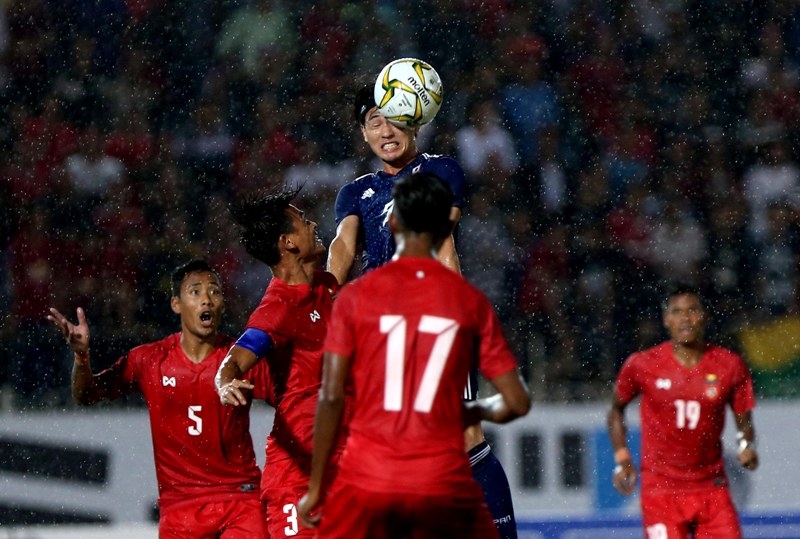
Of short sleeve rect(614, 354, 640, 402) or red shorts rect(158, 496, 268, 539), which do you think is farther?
short sleeve rect(614, 354, 640, 402)

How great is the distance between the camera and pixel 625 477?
728cm

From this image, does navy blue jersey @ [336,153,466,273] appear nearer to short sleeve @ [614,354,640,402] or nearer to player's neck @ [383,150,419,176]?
player's neck @ [383,150,419,176]

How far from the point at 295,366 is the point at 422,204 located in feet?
5.49

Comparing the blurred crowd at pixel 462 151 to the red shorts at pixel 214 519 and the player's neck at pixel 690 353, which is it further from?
the red shorts at pixel 214 519

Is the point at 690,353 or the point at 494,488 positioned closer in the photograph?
the point at 494,488

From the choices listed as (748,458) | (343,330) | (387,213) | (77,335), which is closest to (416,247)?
(343,330)

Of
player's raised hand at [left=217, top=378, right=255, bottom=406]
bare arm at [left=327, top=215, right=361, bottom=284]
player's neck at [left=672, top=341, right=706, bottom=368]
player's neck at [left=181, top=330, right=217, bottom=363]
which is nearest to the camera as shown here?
player's raised hand at [left=217, top=378, right=255, bottom=406]

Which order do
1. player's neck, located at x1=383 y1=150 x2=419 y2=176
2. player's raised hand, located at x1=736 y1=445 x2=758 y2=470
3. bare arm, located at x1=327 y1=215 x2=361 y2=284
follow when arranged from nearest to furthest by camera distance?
player's neck, located at x1=383 y1=150 x2=419 y2=176 → bare arm, located at x1=327 y1=215 x2=361 y2=284 → player's raised hand, located at x1=736 y1=445 x2=758 y2=470

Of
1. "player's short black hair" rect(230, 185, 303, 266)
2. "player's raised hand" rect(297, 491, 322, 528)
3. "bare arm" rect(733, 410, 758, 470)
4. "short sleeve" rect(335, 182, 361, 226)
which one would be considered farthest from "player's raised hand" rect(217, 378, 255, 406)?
"bare arm" rect(733, 410, 758, 470)

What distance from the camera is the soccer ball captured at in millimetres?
5188

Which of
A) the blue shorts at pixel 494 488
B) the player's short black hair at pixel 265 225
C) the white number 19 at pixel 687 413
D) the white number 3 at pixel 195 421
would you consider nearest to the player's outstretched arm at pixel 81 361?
the white number 3 at pixel 195 421

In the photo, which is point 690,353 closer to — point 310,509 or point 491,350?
point 491,350

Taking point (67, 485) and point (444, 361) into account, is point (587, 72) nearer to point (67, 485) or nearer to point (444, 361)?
point (67, 485)

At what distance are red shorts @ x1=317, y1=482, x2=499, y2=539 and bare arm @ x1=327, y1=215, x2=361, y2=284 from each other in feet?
6.29
